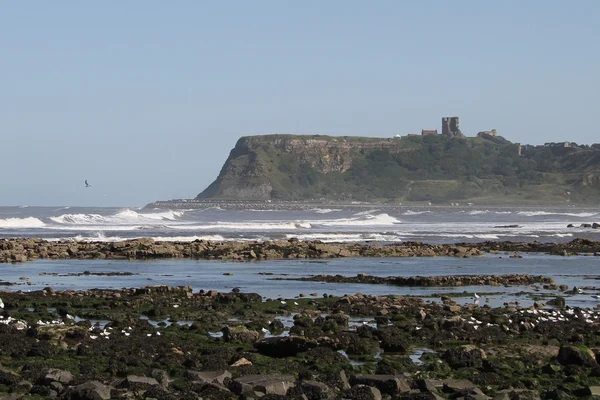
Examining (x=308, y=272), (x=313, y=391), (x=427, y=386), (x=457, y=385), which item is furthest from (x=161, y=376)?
(x=308, y=272)

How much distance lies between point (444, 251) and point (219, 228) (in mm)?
33302

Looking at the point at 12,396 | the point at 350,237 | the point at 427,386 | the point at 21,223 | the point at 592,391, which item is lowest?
the point at 592,391

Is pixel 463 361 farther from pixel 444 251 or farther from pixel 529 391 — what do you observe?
pixel 444 251

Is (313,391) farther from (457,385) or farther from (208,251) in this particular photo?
(208,251)

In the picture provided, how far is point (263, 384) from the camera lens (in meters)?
13.3

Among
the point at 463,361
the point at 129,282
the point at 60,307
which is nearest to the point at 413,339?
the point at 463,361

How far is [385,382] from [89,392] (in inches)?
152

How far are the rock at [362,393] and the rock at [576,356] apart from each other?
4.11 meters

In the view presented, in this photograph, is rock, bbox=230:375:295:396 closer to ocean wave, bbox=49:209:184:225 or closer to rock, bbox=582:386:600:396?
rock, bbox=582:386:600:396

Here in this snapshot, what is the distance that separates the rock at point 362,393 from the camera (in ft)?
42.0

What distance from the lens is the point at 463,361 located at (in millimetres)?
15750

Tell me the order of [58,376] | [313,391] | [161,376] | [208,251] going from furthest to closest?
[208,251] → [161,376] → [58,376] → [313,391]

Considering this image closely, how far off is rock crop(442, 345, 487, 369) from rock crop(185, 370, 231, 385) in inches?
149

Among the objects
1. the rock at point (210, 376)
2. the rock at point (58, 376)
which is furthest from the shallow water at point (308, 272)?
the rock at point (58, 376)
